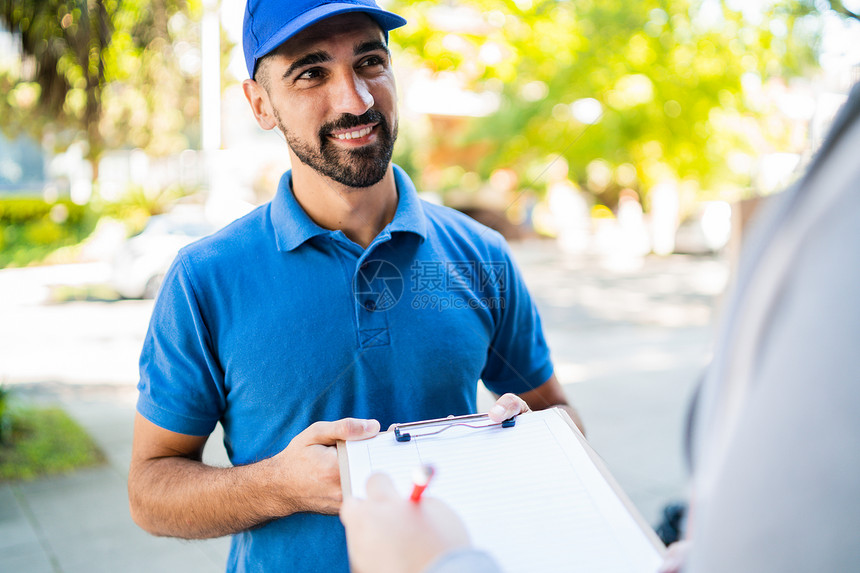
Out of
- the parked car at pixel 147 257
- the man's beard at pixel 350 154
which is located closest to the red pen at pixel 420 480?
the man's beard at pixel 350 154

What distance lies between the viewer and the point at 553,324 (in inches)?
392

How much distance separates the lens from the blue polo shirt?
1.44m

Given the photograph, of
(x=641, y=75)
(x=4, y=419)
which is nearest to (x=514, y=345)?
(x=4, y=419)

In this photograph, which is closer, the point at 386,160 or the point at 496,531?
the point at 496,531

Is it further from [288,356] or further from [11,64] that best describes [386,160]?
[11,64]

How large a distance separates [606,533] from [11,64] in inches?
697

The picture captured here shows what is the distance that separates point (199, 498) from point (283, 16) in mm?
1021

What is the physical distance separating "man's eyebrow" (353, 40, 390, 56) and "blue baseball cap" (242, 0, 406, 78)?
0.06m

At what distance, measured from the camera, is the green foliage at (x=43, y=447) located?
4.82 m

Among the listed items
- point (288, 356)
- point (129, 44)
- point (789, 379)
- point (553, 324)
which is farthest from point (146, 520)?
point (553, 324)

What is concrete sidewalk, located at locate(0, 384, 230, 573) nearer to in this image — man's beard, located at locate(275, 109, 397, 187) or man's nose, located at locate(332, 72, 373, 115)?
man's beard, located at locate(275, 109, 397, 187)

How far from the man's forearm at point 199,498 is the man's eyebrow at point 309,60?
83 centimetres

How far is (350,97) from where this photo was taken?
150cm

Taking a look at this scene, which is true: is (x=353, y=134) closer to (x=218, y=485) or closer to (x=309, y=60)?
(x=309, y=60)
